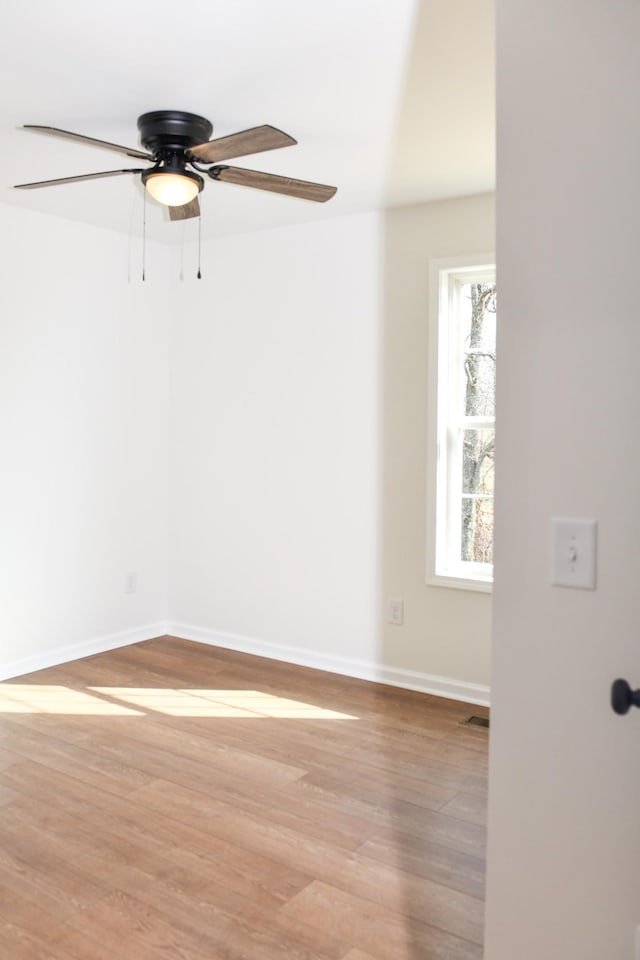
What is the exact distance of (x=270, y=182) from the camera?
2920 millimetres

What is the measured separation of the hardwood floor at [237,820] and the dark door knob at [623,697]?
1.13 meters

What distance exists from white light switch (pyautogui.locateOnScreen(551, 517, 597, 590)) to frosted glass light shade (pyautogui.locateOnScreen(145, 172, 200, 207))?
1987 mm

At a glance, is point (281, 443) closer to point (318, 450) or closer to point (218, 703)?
point (318, 450)

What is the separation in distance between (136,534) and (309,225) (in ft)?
6.86

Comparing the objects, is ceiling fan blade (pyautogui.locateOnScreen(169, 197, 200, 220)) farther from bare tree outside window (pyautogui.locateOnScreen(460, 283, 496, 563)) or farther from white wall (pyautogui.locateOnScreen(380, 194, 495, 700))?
bare tree outside window (pyautogui.locateOnScreen(460, 283, 496, 563))

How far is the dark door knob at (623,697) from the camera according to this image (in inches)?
48.8

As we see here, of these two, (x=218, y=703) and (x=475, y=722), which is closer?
(x=475, y=722)

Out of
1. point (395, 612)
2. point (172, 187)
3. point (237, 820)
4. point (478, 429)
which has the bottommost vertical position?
point (237, 820)

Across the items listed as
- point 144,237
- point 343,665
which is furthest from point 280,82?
point 343,665

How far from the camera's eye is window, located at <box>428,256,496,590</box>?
3.90m

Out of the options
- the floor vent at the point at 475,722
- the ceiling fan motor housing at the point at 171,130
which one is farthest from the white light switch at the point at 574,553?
the floor vent at the point at 475,722

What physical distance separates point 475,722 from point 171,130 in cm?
274

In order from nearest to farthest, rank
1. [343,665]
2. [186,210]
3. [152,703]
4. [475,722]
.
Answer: [186,210] < [475,722] < [152,703] < [343,665]

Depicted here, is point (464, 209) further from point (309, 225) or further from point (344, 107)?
point (344, 107)
